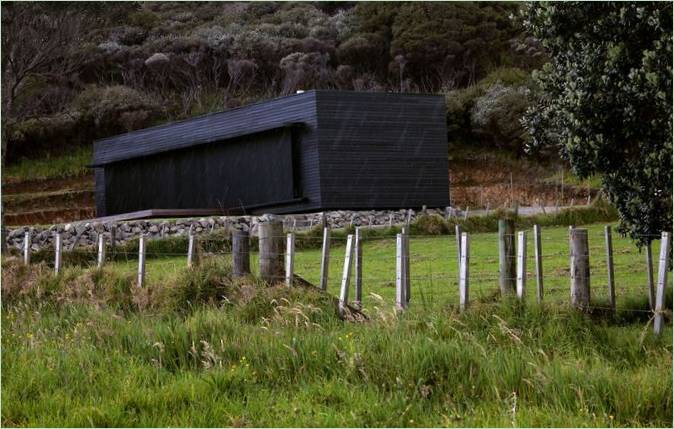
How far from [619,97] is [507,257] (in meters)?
2.35

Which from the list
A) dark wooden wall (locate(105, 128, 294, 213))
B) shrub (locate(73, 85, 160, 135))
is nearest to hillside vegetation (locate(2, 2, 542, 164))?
shrub (locate(73, 85, 160, 135))

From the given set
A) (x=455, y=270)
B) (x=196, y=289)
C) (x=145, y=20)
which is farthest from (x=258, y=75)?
(x=196, y=289)

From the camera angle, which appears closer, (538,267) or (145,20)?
(538,267)

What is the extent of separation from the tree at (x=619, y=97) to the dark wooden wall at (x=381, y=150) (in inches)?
801

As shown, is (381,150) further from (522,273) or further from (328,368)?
(328,368)

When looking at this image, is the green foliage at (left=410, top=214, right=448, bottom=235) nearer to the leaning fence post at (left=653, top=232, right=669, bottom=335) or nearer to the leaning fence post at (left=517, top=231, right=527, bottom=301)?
the leaning fence post at (left=517, top=231, right=527, bottom=301)

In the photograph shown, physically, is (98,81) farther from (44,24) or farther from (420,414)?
(420,414)

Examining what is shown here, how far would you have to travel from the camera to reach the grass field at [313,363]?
298 inches

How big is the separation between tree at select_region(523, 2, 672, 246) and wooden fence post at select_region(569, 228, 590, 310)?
113 centimetres

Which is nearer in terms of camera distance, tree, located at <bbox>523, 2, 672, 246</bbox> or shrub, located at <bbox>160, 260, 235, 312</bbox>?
tree, located at <bbox>523, 2, 672, 246</bbox>

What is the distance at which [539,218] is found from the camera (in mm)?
28797

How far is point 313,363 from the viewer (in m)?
8.63

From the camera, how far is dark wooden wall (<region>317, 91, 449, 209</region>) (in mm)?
32844

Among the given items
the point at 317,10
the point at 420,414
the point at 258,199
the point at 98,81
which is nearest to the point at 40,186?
the point at 98,81
